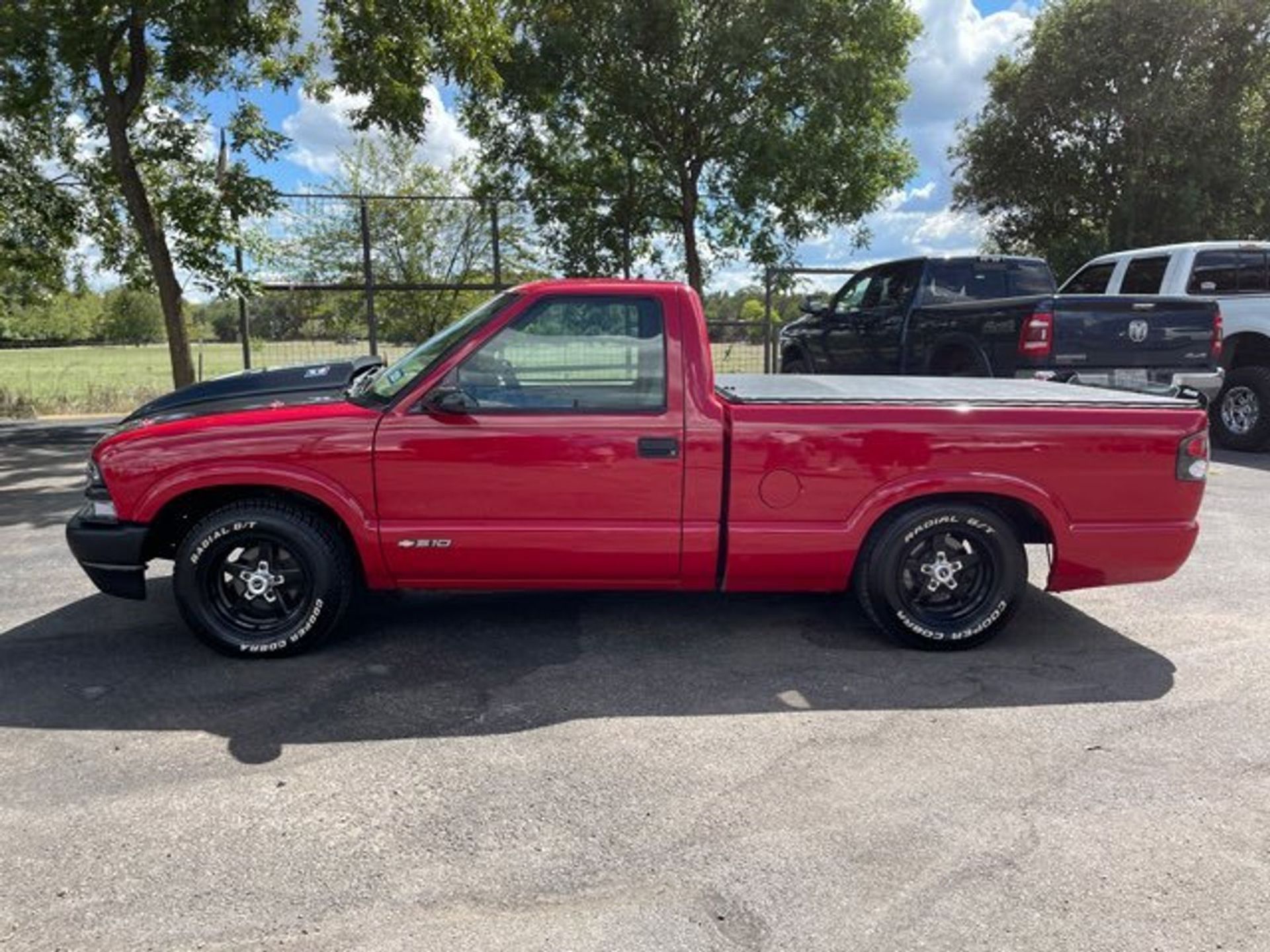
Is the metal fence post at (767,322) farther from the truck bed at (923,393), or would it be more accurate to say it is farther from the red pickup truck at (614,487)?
the red pickup truck at (614,487)

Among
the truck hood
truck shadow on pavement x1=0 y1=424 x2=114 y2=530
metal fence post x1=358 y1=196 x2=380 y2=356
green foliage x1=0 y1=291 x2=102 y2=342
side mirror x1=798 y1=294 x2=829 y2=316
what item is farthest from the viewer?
green foliage x1=0 y1=291 x2=102 y2=342

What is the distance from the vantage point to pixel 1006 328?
8367 millimetres

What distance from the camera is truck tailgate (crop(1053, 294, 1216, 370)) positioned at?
8.05 meters

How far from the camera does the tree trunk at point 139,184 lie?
10023 millimetres

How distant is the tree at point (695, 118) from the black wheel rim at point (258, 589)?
31.0 ft

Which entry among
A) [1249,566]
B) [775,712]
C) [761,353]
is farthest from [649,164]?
[775,712]

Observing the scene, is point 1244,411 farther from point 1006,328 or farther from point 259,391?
point 259,391

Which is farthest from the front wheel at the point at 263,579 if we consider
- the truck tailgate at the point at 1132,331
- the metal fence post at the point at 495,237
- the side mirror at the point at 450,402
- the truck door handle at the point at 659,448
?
the metal fence post at the point at 495,237

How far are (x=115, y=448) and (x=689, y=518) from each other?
260 centimetres

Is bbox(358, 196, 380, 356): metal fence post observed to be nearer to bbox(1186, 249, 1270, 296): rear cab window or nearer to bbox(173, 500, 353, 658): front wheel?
bbox(173, 500, 353, 658): front wheel

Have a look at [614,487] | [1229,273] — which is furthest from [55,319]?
[614,487]

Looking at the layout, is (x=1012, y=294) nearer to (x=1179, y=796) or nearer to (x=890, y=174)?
(x=890, y=174)

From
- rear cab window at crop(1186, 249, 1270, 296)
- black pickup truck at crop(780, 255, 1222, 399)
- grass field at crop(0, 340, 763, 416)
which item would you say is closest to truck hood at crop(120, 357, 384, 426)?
black pickup truck at crop(780, 255, 1222, 399)

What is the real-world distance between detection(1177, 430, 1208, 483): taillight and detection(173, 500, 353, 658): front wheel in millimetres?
3871
